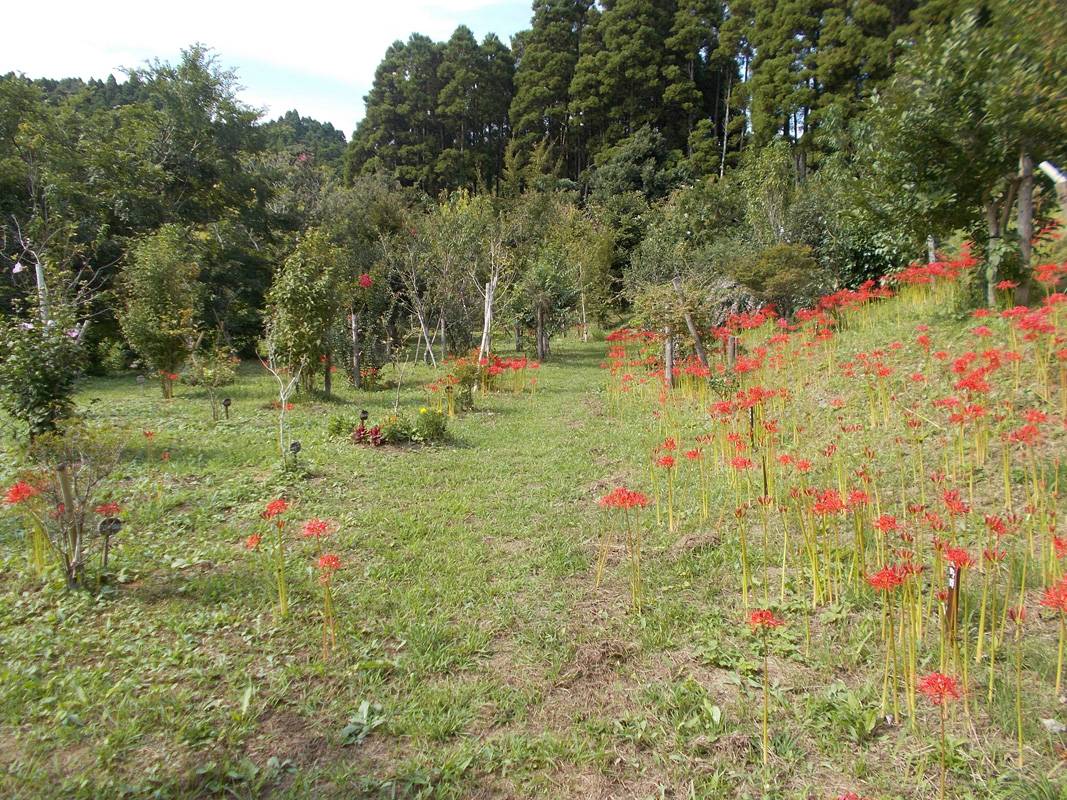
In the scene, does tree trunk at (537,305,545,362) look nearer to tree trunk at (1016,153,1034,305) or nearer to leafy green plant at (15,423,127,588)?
tree trunk at (1016,153,1034,305)

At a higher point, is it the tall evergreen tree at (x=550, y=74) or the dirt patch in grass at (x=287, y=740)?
the tall evergreen tree at (x=550, y=74)

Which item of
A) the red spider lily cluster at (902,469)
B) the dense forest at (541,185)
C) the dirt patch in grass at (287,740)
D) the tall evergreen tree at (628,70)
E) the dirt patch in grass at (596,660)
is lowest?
the dirt patch in grass at (287,740)

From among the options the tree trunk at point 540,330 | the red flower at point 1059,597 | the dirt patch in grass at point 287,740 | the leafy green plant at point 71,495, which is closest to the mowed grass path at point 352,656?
the dirt patch in grass at point 287,740

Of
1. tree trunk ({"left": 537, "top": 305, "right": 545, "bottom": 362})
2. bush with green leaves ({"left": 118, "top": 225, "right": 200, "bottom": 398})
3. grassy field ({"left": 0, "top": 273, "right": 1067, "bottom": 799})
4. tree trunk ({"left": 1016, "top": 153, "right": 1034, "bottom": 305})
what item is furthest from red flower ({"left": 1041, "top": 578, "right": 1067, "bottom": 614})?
tree trunk ({"left": 537, "top": 305, "right": 545, "bottom": 362})

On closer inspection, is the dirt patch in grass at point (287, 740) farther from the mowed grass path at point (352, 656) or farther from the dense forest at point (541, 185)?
the dense forest at point (541, 185)

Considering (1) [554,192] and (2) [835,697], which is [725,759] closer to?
(2) [835,697]

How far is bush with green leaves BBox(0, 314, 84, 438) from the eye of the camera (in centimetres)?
553

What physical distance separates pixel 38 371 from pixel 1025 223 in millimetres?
11526

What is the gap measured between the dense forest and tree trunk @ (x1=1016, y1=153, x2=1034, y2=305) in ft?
0.14

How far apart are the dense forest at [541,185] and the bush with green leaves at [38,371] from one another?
3cm

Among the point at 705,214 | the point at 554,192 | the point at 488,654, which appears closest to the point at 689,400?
the point at 488,654

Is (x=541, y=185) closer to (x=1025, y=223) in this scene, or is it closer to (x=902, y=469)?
(x=1025, y=223)

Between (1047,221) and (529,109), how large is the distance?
1398 inches

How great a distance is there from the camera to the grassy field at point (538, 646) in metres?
2.34
